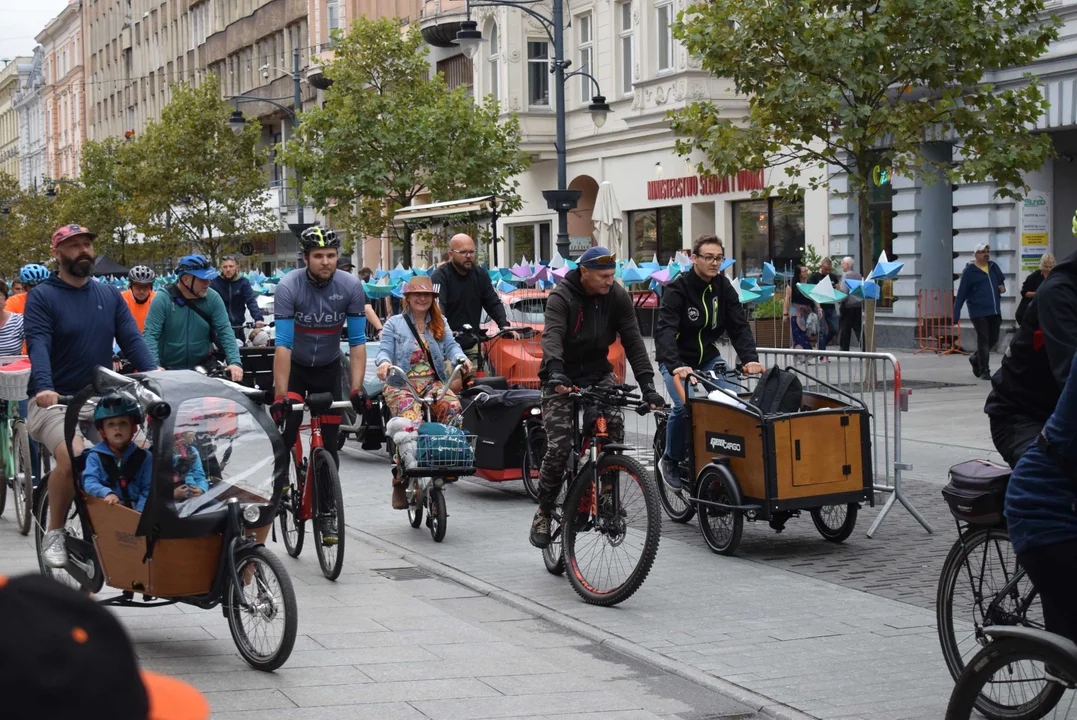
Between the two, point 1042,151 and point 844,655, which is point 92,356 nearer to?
point 844,655

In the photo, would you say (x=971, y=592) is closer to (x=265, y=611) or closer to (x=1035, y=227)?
(x=265, y=611)

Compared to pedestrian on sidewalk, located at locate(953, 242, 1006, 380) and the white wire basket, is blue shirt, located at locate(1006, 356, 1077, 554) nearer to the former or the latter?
the white wire basket

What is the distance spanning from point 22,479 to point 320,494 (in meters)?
3.09

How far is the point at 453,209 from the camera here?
20203 mm

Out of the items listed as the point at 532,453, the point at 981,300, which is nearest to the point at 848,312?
the point at 981,300

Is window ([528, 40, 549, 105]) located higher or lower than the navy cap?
higher

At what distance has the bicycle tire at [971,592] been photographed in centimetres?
489

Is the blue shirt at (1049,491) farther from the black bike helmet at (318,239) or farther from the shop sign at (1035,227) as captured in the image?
the shop sign at (1035,227)

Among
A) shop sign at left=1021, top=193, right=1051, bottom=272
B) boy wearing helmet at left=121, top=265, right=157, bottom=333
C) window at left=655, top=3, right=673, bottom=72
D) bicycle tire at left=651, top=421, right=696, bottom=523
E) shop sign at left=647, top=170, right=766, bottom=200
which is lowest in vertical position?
bicycle tire at left=651, top=421, right=696, bottom=523

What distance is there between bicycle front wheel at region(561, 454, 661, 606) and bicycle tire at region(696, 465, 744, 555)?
3.91ft

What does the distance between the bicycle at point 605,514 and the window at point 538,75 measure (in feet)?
109

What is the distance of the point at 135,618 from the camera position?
24.4ft

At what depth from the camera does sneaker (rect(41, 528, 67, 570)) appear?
22.3ft

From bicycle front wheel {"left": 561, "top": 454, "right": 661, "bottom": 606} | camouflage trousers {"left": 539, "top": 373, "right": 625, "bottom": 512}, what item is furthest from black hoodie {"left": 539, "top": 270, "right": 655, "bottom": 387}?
bicycle front wheel {"left": 561, "top": 454, "right": 661, "bottom": 606}
